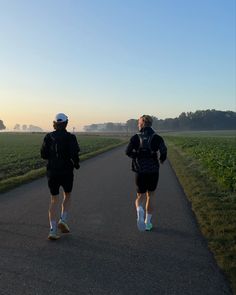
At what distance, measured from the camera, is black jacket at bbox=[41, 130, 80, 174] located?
21.5 feet

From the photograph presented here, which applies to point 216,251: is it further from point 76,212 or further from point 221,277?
point 76,212

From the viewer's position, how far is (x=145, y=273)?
4.87m

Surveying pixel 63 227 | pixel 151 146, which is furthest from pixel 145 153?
pixel 63 227

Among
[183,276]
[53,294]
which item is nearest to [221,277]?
[183,276]

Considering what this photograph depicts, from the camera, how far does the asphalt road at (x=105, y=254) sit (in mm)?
4461

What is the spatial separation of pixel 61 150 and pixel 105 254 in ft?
5.98

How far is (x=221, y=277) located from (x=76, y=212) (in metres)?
4.27

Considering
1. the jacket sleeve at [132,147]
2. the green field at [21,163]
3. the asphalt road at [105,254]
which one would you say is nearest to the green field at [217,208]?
the asphalt road at [105,254]

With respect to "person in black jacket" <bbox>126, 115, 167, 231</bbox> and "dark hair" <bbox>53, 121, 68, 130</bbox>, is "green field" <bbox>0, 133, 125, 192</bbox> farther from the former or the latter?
"person in black jacket" <bbox>126, 115, 167, 231</bbox>

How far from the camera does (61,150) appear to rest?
656 cm

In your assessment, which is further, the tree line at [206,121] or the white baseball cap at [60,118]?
the tree line at [206,121]

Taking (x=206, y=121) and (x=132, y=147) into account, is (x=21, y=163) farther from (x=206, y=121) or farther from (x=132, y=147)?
(x=206, y=121)

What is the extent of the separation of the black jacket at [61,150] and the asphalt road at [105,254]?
1.09 m

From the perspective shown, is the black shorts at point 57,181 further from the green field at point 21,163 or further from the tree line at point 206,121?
the tree line at point 206,121
